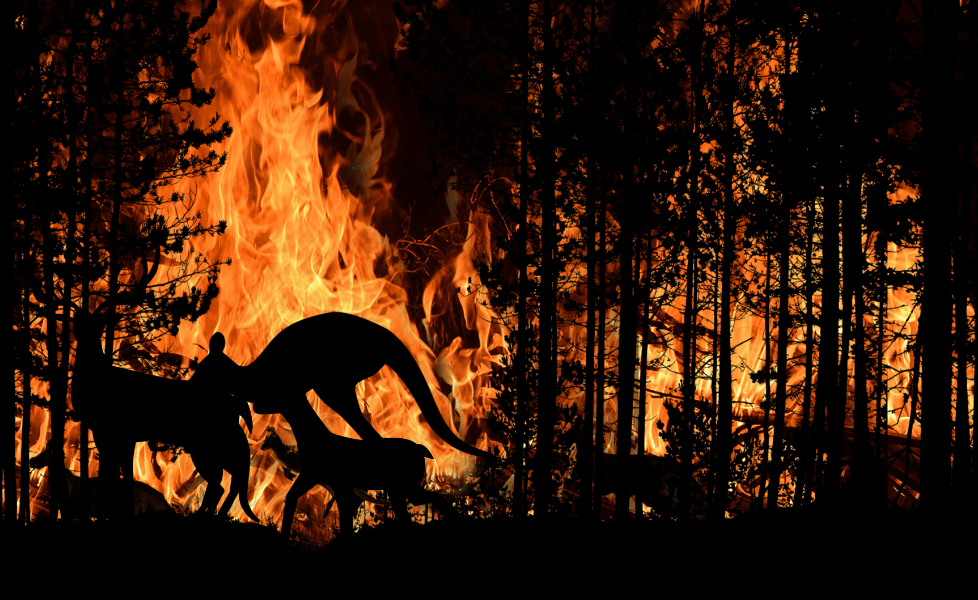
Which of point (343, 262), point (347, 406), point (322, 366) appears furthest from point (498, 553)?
point (343, 262)

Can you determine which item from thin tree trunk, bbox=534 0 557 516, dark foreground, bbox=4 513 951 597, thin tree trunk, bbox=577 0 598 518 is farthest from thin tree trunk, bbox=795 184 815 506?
dark foreground, bbox=4 513 951 597

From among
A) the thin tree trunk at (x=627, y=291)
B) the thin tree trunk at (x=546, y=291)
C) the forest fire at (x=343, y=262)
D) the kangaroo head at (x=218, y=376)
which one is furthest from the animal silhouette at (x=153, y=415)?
the forest fire at (x=343, y=262)

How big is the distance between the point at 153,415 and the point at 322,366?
6.47 feet

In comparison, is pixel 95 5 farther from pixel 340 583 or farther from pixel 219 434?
pixel 340 583

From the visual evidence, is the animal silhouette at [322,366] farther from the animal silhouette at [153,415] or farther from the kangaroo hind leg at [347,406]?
the animal silhouette at [153,415]

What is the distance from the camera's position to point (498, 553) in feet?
22.0

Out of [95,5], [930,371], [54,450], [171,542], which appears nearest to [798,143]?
[930,371]

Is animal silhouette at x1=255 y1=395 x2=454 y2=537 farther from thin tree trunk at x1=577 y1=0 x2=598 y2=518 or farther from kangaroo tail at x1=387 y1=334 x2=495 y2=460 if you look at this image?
thin tree trunk at x1=577 y1=0 x2=598 y2=518

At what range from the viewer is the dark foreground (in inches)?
232

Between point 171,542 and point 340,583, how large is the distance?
196cm

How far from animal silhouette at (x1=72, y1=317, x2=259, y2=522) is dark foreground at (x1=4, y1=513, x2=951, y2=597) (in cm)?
54

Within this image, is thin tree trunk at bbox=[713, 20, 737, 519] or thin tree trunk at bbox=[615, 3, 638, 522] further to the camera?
thin tree trunk at bbox=[713, 20, 737, 519]

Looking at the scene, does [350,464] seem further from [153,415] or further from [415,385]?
[153,415]

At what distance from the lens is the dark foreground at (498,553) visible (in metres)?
5.90
